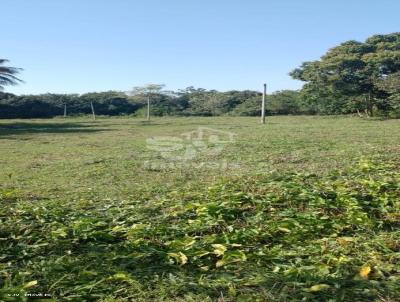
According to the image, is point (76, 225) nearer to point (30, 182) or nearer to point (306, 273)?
point (306, 273)

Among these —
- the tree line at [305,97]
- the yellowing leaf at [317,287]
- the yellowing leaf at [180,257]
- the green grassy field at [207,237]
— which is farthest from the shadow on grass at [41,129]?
the yellowing leaf at [317,287]

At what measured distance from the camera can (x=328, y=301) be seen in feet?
6.73

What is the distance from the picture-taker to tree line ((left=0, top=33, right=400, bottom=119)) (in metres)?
19.9

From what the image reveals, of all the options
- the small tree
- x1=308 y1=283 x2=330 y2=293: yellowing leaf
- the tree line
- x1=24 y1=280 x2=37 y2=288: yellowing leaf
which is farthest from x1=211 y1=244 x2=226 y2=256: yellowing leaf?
the small tree

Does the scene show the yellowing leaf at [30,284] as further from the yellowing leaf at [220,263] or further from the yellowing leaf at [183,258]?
the yellowing leaf at [220,263]

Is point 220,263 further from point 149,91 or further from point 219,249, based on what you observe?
point 149,91

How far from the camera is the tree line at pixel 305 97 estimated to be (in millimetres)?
19859

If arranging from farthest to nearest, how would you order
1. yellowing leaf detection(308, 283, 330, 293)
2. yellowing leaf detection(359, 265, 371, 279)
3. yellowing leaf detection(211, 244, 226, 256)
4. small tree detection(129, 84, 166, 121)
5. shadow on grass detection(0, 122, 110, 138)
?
small tree detection(129, 84, 166, 121) < shadow on grass detection(0, 122, 110, 138) < yellowing leaf detection(211, 244, 226, 256) < yellowing leaf detection(359, 265, 371, 279) < yellowing leaf detection(308, 283, 330, 293)

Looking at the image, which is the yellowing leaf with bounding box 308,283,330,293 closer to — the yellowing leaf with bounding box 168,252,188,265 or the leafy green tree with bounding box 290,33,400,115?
the yellowing leaf with bounding box 168,252,188,265

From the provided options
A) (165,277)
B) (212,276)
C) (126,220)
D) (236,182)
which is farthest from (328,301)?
(236,182)

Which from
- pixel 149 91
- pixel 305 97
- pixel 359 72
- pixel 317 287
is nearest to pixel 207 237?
pixel 317 287

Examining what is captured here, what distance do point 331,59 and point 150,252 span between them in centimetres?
2009

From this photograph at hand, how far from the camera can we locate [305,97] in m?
23.2

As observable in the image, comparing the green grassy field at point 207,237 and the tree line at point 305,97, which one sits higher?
the tree line at point 305,97
